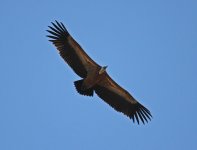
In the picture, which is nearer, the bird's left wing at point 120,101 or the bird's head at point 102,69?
the bird's head at point 102,69

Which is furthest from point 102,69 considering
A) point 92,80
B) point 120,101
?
point 120,101

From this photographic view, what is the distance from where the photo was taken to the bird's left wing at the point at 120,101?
15.1 metres

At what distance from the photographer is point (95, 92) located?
1520 cm

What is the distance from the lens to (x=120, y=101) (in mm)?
15227

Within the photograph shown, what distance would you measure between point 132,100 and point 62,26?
4009 mm

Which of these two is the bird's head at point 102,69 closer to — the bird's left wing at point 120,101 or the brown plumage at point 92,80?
the brown plumage at point 92,80

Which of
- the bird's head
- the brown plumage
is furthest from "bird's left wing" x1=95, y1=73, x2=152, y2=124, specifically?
the bird's head

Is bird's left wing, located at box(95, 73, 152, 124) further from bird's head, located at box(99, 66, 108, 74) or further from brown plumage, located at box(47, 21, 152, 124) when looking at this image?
bird's head, located at box(99, 66, 108, 74)

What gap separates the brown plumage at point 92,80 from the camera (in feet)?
47.7

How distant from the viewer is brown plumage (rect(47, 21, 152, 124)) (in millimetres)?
14539

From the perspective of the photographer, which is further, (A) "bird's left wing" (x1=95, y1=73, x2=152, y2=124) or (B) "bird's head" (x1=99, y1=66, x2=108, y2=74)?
(A) "bird's left wing" (x1=95, y1=73, x2=152, y2=124)

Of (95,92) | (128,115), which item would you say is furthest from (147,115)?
(95,92)

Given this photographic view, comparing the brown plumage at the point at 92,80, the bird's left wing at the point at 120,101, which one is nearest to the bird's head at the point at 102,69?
the brown plumage at the point at 92,80

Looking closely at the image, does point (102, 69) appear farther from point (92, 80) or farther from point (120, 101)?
point (120, 101)
